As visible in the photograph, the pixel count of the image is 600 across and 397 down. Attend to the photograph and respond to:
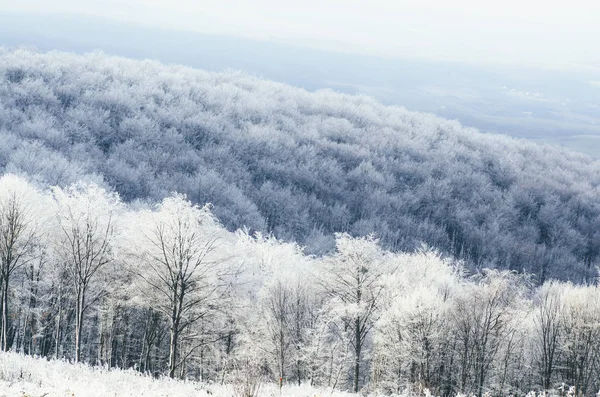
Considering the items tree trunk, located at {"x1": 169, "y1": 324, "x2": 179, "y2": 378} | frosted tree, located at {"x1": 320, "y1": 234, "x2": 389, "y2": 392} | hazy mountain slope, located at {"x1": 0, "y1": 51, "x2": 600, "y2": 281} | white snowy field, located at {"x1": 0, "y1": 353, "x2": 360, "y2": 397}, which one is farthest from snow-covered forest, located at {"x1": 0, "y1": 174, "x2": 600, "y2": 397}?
hazy mountain slope, located at {"x1": 0, "y1": 51, "x2": 600, "y2": 281}

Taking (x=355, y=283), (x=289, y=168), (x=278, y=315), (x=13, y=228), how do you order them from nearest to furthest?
(x=13, y=228)
(x=355, y=283)
(x=278, y=315)
(x=289, y=168)

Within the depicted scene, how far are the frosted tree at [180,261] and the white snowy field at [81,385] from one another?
10.2 m

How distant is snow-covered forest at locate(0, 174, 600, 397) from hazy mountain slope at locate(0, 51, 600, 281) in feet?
199

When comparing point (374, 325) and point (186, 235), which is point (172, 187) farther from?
point (186, 235)

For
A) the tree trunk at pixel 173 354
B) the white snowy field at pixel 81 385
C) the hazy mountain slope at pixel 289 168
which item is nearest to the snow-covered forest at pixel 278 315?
the tree trunk at pixel 173 354

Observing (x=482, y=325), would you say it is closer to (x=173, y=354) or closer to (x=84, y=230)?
(x=173, y=354)

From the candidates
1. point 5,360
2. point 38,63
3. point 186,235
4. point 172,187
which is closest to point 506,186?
point 172,187

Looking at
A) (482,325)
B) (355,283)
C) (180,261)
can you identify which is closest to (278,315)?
(355,283)

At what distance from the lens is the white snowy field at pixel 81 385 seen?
40.1 ft

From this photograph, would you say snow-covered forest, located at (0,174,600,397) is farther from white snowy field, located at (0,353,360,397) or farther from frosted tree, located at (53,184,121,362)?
white snowy field, located at (0,353,360,397)

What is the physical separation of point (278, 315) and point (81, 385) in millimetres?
27920

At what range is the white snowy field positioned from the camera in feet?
40.1

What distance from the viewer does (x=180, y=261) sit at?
88.8 ft

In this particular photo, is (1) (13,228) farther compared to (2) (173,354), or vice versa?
(1) (13,228)
